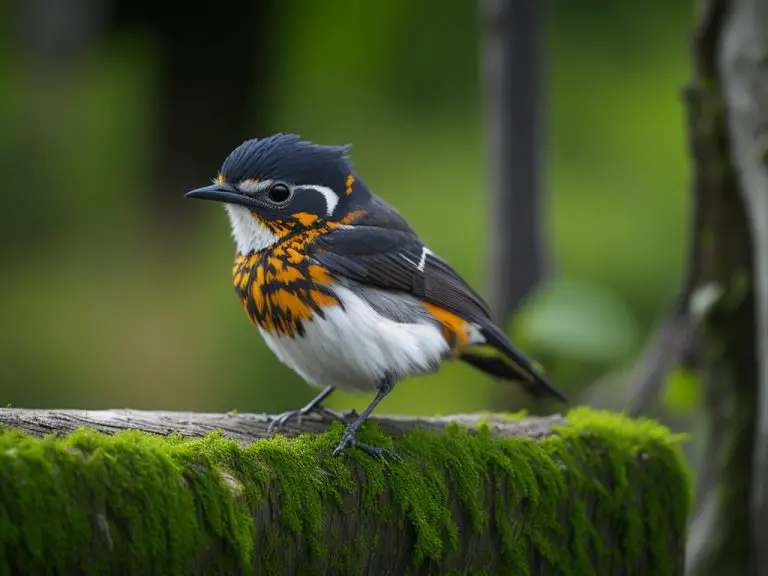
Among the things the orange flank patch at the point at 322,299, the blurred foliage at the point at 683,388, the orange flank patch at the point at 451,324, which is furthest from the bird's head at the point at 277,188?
the blurred foliage at the point at 683,388

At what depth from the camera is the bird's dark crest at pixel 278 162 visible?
135 inches

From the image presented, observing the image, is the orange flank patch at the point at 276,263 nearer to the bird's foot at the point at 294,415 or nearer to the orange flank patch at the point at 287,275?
the orange flank patch at the point at 287,275

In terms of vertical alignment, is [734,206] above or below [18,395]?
above

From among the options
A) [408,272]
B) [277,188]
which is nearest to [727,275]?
[408,272]

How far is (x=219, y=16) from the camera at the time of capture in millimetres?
11703

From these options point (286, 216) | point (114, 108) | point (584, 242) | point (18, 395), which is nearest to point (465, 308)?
point (286, 216)

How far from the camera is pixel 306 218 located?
3.48 meters

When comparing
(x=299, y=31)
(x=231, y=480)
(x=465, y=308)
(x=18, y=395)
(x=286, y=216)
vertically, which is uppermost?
(x=299, y=31)

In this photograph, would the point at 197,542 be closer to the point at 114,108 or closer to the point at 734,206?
the point at 734,206

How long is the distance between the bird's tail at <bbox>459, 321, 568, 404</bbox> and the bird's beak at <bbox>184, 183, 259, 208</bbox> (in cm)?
93

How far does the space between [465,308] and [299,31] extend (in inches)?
333

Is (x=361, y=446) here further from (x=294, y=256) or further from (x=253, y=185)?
(x=253, y=185)

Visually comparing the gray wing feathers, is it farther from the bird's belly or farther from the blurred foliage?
the blurred foliage

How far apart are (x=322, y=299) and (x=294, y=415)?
0.43 meters
